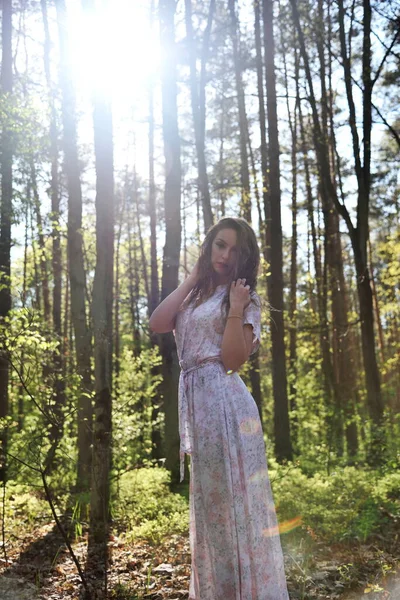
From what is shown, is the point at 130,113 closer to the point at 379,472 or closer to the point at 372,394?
the point at 372,394

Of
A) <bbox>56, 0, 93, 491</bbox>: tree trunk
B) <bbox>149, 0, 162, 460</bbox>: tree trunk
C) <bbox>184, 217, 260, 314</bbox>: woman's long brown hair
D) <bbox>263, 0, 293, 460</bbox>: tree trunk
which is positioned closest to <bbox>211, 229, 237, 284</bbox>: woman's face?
<bbox>184, 217, 260, 314</bbox>: woman's long brown hair

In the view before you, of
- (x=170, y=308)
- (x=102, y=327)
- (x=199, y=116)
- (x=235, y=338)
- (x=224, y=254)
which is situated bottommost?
(x=235, y=338)

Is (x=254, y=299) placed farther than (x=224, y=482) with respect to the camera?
Yes

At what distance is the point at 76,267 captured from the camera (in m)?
9.50

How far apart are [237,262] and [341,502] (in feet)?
15.6

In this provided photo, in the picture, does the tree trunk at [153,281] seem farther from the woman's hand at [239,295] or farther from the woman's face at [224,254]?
the woman's hand at [239,295]

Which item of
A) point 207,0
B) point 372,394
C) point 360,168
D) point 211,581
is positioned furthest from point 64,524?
point 207,0

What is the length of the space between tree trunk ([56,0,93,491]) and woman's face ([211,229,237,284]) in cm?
471

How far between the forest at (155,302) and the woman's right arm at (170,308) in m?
1.16

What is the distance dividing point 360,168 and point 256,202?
6.39 m

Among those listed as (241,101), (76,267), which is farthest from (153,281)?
(76,267)

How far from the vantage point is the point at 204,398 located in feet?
10.3

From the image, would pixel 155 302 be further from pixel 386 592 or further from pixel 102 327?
pixel 386 592

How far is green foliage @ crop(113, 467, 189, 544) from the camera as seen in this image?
6168 millimetres
